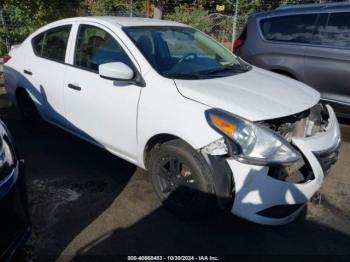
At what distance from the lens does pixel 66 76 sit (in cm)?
369

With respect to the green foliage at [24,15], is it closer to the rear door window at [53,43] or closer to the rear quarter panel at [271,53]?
the rear door window at [53,43]

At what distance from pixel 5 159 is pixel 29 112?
2840 mm

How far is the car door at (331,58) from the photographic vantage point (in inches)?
188

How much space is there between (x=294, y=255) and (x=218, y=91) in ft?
4.49

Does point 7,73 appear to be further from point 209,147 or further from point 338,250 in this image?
point 338,250

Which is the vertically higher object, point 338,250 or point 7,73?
point 7,73

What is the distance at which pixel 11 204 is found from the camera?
2.02 metres

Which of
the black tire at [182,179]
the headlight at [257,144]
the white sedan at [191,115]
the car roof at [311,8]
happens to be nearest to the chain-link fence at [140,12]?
the car roof at [311,8]

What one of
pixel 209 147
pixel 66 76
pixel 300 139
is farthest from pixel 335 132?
pixel 66 76

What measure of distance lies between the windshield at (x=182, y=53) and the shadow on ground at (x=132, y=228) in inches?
48.0

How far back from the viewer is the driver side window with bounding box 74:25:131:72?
10.9 ft

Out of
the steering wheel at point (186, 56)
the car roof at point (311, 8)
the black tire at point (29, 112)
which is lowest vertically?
the black tire at point (29, 112)

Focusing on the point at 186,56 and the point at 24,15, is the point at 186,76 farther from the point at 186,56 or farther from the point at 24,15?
the point at 24,15

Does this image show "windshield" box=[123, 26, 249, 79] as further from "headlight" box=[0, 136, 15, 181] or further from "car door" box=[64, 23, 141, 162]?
"headlight" box=[0, 136, 15, 181]
